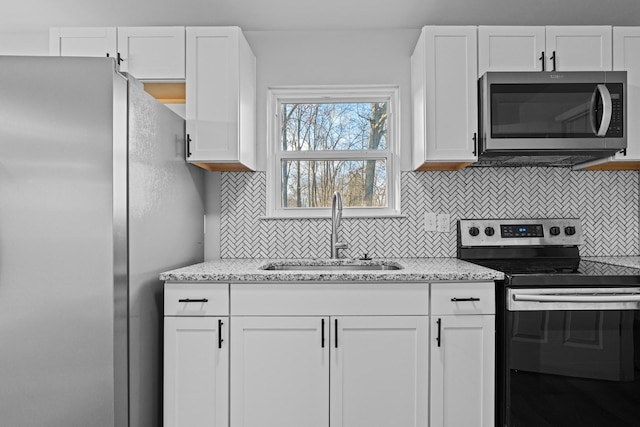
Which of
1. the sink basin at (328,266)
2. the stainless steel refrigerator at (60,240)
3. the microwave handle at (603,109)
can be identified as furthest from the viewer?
the sink basin at (328,266)

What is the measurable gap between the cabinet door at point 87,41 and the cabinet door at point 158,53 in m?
0.11

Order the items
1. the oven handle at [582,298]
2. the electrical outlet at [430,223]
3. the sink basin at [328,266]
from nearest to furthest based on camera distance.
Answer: the oven handle at [582,298] < the sink basin at [328,266] < the electrical outlet at [430,223]

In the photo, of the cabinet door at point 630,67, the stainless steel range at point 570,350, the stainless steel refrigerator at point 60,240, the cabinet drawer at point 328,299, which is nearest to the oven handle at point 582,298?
the stainless steel range at point 570,350

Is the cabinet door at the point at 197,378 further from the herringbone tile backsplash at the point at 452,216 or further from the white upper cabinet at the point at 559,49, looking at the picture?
the white upper cabinet at the point at 559,49

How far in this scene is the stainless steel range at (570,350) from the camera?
1940 millimetres

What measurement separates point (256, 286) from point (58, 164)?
933 millimetres

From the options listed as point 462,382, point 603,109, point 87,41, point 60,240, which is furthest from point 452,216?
point 87,41

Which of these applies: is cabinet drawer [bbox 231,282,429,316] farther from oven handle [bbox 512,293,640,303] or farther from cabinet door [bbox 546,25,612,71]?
cabinet door [bbox 546,25,612,71]

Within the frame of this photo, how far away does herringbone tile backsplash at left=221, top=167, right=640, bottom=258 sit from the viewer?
274 cm

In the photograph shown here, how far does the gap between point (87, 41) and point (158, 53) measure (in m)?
0.40

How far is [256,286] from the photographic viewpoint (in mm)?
1992

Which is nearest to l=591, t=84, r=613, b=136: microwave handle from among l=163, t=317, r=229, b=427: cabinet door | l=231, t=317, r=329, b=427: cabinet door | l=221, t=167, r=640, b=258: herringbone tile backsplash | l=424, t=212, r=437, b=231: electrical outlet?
l=221, t=167, r=640, b=258: herringbone tile backsplash

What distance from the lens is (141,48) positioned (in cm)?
238

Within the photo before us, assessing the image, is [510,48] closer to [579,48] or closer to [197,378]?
[579,48]
